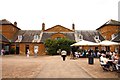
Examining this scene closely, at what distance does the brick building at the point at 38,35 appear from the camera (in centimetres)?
6166

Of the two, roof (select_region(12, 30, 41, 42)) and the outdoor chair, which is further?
roof (select_region(12, 30, 41, 42))

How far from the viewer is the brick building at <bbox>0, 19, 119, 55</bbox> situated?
61656 mm

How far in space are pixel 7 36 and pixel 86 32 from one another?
20055 millimetres

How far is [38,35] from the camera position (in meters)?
63.4

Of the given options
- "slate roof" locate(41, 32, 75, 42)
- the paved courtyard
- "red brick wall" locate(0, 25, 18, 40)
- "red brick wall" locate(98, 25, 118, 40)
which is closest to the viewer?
the paved courtyard

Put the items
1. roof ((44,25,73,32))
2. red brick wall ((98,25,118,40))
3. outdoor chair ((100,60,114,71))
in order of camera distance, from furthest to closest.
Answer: roof ((44,25,73,32)), red brick wall ((98,25,118,40)), outdoor chair ((100,60,114,71))

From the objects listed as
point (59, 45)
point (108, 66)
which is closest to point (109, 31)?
point (59, 45)

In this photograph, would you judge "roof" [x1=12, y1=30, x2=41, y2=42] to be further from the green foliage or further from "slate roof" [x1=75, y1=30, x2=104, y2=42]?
"slate roof" [x1=75, y1=30, x2=104, y2=42]

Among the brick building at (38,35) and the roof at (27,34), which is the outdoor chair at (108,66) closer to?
the brick building at (38,35)

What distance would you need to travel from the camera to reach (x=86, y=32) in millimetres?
66438

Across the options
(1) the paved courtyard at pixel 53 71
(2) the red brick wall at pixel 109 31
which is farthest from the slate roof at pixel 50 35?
(1) the paved courtyard at pixel 53 71

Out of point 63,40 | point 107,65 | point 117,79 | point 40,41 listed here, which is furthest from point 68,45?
point 117,79

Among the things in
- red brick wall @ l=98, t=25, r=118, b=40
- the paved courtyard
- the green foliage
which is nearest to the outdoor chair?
the paved courtyard

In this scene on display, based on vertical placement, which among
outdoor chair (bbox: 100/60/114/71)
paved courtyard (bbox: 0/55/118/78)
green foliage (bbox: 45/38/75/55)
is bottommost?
paved courtyard (bbox: 0/55/118/78)
